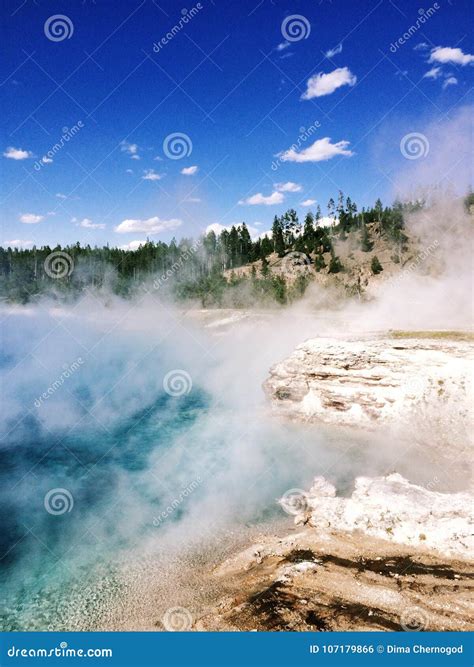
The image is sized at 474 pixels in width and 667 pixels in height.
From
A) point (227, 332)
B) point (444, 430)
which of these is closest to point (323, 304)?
point (227, 332)

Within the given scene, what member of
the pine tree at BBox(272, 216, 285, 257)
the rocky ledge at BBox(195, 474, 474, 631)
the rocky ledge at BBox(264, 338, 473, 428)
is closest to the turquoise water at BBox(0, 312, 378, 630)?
the rocky ledge at BBox(264, 338, 473, 428)

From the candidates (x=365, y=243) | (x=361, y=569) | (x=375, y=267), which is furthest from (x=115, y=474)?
(x=365, y=243)

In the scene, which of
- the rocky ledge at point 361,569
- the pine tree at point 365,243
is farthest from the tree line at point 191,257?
the rocky ledge at point 361,569

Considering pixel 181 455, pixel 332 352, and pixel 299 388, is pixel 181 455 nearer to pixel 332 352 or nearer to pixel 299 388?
pixel 299 388

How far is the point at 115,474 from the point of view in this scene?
22594 millimetres

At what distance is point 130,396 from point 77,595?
24.9 m

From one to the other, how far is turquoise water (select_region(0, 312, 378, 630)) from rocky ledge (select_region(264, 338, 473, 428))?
8.59ft

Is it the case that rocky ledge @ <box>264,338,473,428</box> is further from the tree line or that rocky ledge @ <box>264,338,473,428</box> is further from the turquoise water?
the tree line

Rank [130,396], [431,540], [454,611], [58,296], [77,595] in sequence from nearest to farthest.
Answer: [454,611]
[77,595]
[431,540]
[130,396]
[58,296]

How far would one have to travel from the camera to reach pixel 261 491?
20.5 m

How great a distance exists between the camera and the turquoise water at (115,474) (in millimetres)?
15305

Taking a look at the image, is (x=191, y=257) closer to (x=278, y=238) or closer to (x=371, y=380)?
(x=278, y=238)

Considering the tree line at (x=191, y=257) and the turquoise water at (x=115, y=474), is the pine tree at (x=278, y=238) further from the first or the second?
the turquoise water at (x=115, y=474)

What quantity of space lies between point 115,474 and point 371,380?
58.4 ft
